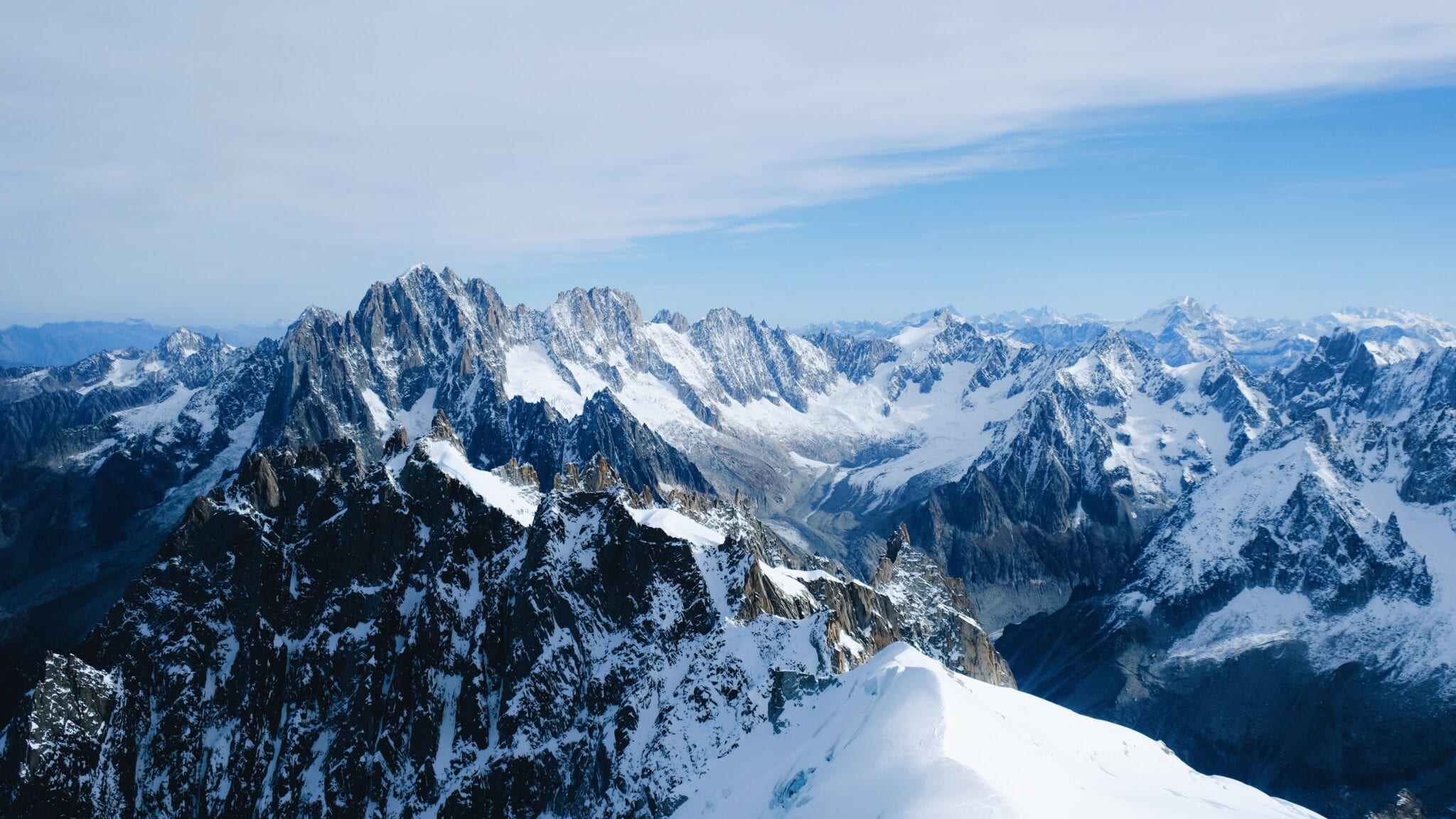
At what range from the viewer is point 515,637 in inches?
4956

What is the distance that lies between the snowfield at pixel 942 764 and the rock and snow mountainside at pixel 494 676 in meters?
0.59

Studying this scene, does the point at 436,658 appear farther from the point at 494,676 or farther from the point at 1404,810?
the point at 1404,810

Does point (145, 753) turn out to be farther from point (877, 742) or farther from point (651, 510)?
point (877, 742)

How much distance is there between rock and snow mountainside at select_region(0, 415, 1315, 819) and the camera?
329ft

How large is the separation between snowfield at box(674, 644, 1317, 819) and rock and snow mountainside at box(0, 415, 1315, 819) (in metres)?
0.59

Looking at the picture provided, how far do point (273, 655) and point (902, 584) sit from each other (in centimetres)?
11910

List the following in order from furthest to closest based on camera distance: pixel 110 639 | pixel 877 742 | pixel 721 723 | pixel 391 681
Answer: pixel 110 639 → pixel 391 681 → pixel 721 723 → pixel 877 742

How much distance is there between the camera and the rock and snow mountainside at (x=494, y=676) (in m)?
100

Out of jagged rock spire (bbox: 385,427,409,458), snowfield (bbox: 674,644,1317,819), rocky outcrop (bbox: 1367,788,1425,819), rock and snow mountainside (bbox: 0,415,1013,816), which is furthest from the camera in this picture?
jagged rock spire (bbox: 385,427,409,458)

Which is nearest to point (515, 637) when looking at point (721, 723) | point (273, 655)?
point (721, 723)

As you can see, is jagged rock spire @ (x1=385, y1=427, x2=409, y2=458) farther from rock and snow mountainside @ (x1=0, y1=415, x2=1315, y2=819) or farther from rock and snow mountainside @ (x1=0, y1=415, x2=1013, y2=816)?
rock and snow mountainside @ (x1=0, y1=415, x2=1013, y2=816)

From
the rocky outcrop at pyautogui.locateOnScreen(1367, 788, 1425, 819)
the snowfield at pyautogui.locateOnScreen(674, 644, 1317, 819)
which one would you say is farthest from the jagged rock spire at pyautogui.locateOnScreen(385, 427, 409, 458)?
the rocky outcrop at pyautogui.locateOnScreen(1367, 788, 1425, 819)

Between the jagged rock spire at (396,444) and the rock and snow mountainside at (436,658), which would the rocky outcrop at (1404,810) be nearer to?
the rock and snow mountainside at (436,658)

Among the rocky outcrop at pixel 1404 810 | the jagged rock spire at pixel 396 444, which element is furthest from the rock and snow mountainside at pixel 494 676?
the rocky outcrop at pixel 1404 810
